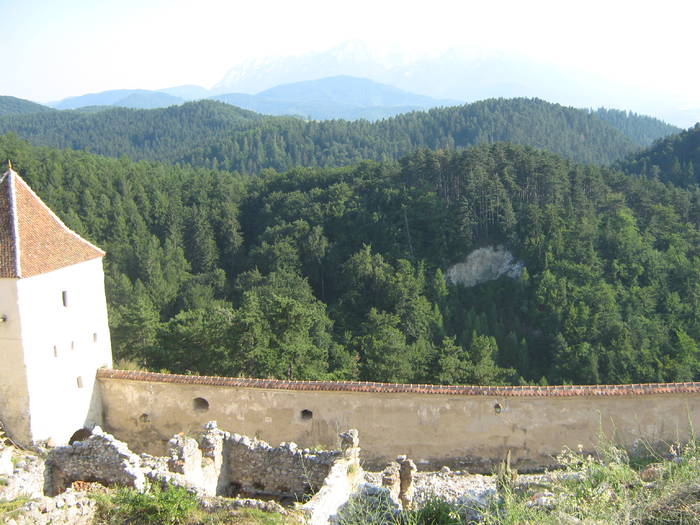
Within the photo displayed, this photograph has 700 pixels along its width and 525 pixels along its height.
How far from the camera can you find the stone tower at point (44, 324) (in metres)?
20.3

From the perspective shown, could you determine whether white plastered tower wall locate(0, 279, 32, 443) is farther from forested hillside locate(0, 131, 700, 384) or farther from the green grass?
forested hillside locate(0, 131, 700, 384)

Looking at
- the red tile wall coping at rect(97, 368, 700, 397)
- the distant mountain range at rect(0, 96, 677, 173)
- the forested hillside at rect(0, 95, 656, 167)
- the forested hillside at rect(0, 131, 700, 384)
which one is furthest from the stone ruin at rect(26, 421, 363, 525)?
the forested hillside at rect(0, 95, 656, 167)

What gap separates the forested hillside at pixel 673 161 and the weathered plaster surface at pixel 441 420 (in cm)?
7936

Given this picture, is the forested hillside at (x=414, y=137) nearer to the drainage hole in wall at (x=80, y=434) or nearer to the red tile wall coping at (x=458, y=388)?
the drainage hole in wall at (x=80, y=434)

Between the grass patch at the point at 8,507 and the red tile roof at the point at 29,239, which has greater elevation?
the red tile roof at the point at 29,239

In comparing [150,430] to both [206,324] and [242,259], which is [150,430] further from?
[242,259]

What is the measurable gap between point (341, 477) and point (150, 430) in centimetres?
910

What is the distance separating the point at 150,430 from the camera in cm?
2106

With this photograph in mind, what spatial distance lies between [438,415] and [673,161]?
94.0 metres

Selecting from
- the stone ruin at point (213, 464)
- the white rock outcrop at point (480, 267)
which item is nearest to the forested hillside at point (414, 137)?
the white rock outcrop at point (480, 267)

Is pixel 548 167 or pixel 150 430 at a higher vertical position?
pixel 548 167

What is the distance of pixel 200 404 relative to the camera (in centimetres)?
2052

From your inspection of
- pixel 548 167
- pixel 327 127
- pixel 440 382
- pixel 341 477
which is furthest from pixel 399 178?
pixel 327 127

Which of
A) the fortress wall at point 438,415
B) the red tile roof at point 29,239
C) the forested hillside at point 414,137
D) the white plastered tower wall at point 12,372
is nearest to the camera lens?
the fortress wall at point 438,415
